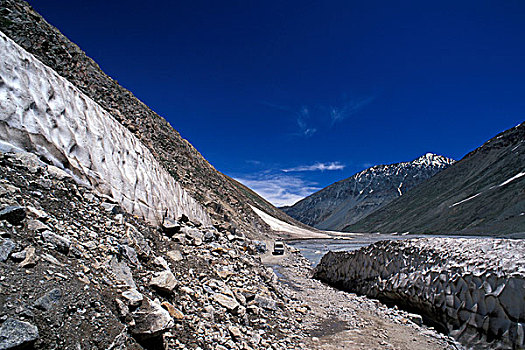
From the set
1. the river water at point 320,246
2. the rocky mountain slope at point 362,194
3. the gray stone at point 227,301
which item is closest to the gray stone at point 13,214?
the gray stone at point 227,301

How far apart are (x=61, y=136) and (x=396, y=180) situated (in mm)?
201792

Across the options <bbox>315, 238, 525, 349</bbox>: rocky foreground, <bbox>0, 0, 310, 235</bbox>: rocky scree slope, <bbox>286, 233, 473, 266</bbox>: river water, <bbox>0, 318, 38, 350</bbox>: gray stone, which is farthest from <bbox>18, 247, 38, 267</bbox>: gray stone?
<bbox>286, 233, 473, 266</bbox>: river water

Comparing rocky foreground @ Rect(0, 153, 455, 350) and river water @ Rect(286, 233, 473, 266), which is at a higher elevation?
river water @ Rect(286, 233, 473, 266)

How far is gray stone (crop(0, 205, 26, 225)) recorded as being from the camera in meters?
3.52

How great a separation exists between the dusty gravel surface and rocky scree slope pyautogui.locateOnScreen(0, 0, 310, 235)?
26.9 feet

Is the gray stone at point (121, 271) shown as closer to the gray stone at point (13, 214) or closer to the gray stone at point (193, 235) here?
the gray stone at point (13, 214)

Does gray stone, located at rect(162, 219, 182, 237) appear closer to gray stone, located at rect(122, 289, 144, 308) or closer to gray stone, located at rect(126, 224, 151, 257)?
gray stone, located at rect(126, 224, 151, 257)

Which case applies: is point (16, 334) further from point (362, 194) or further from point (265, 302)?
point (362, 194)

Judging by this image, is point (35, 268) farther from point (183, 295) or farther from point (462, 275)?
point (462, 275)

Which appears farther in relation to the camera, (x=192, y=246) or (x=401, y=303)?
(x=401, y=303)

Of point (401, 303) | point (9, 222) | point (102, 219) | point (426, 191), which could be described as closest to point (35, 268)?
point (9, 222)

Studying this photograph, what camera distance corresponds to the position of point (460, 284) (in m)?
7.66

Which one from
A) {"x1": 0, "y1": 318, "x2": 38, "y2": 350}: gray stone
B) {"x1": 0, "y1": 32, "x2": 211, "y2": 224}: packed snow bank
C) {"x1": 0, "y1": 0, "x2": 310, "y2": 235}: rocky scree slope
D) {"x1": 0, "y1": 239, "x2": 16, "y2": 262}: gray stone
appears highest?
{"x1": 0, "y1": 0, "x2": 310, "y2": 235}: rocky scree slope

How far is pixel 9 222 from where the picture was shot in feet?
11.5
